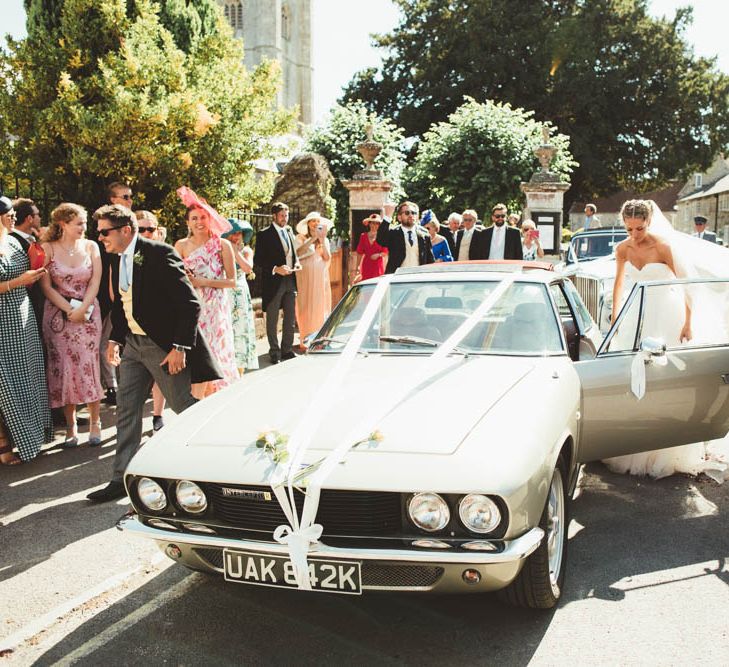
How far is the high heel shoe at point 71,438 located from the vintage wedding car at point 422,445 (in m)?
2.91

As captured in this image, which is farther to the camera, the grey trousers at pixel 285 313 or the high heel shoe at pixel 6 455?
the grey trousers at pixel 285 313

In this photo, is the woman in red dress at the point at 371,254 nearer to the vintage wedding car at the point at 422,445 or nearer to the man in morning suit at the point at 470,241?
the man in morning suit at the point at 470,241

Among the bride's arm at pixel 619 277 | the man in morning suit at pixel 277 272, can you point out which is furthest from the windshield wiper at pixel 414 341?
the man in morning suit at pixel 277 272

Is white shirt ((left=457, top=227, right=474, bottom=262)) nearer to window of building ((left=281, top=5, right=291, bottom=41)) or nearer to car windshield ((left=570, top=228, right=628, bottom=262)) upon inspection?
car windshield ((left=570, top=228, right=628, bottom=262))

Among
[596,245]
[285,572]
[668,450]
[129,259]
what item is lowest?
[668,450]

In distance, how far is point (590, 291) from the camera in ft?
34.7

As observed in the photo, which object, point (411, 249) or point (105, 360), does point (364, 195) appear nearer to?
point (411, 249)

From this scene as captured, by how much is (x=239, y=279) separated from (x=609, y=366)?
462cm

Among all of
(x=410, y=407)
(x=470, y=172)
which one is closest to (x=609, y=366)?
(x=410, y=407)

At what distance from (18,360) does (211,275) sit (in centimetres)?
173

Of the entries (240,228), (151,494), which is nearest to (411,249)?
(240,228)

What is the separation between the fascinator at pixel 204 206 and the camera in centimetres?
648

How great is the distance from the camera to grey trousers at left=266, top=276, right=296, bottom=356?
10883 mm

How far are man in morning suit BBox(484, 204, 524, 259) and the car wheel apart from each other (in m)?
7.96
